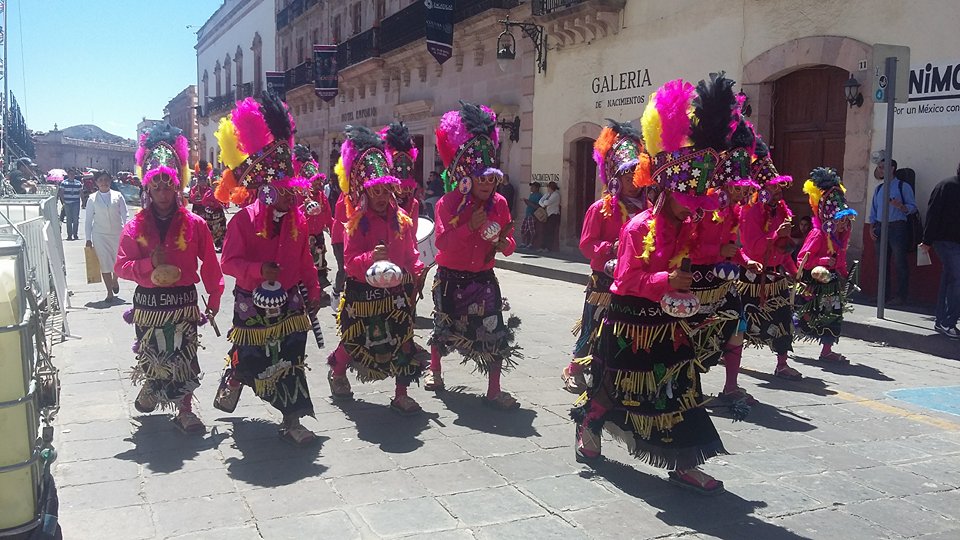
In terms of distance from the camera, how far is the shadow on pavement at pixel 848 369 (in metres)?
7.03

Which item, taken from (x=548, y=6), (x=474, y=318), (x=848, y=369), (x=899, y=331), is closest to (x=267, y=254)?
(x=474, y=318)

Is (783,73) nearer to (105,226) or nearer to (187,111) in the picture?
(105,226)

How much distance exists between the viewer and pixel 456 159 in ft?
18.7

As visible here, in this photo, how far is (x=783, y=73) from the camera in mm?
12055

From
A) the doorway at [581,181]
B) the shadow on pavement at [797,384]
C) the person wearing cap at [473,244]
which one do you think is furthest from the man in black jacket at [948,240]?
the doorway at [581,181]

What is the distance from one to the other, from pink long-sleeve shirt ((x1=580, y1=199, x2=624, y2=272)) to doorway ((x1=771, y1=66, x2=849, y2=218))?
7277mm

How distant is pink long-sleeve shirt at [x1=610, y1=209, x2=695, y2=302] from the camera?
3889mm

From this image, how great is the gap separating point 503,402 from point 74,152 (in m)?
84.4

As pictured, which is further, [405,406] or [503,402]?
Result: [503,402]

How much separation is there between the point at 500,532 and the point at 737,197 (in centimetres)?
262

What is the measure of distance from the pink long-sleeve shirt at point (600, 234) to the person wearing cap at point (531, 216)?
12290mm

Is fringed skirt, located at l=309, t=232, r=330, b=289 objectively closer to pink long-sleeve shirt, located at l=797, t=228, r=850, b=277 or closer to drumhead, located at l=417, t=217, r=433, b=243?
drumhead, located at l=417, t=217, r=433, b=243

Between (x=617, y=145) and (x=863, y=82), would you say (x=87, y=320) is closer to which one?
(x=617, y=145)

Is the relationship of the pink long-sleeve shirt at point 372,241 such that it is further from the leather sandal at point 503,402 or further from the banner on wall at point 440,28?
the banner on wall at point 440,28
